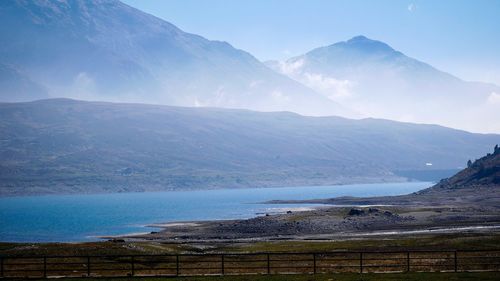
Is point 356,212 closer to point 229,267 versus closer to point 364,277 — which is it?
point 229,267

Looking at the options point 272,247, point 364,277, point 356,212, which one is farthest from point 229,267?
point 356,212

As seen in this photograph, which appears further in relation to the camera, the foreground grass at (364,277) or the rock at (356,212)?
the rock at (356,212)

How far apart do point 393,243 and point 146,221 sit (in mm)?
104632

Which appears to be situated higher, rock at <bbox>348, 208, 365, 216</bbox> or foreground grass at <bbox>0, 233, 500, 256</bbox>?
rock at <bbox>348, 208, 365, 216</bbox>

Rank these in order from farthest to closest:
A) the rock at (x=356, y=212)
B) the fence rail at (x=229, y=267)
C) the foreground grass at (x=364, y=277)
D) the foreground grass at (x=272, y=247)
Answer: the rock at (x=356, y=212)
the foreground grass at (x=272, y=247)
the fence rail at (x=229, y=267)
the foreground grass at (x=364, y=277)

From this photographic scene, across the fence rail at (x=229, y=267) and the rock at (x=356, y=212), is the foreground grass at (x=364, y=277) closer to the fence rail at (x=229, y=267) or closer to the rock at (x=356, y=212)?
the fence rail at (x=229, y=267)

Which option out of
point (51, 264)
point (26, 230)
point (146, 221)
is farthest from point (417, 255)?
point (146, 221)

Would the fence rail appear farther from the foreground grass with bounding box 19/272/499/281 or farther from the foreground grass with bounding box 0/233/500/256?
the foreground grass with bounding box 0/233/500/256

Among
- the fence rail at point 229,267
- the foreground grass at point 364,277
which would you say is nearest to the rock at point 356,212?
the fence rail at point 229,267

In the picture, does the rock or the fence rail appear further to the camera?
the rock

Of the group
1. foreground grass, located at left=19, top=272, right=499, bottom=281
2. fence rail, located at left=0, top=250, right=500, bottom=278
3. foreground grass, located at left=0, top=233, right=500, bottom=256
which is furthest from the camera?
foreground grass, located at left=0, top=233, right=500, bottom=256

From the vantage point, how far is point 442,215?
14975cm

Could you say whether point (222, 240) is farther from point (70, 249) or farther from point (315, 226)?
point (70, 249)

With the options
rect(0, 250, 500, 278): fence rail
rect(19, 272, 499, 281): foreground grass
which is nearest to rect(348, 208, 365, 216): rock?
rect(0, 250, 500, 278): fence rail
